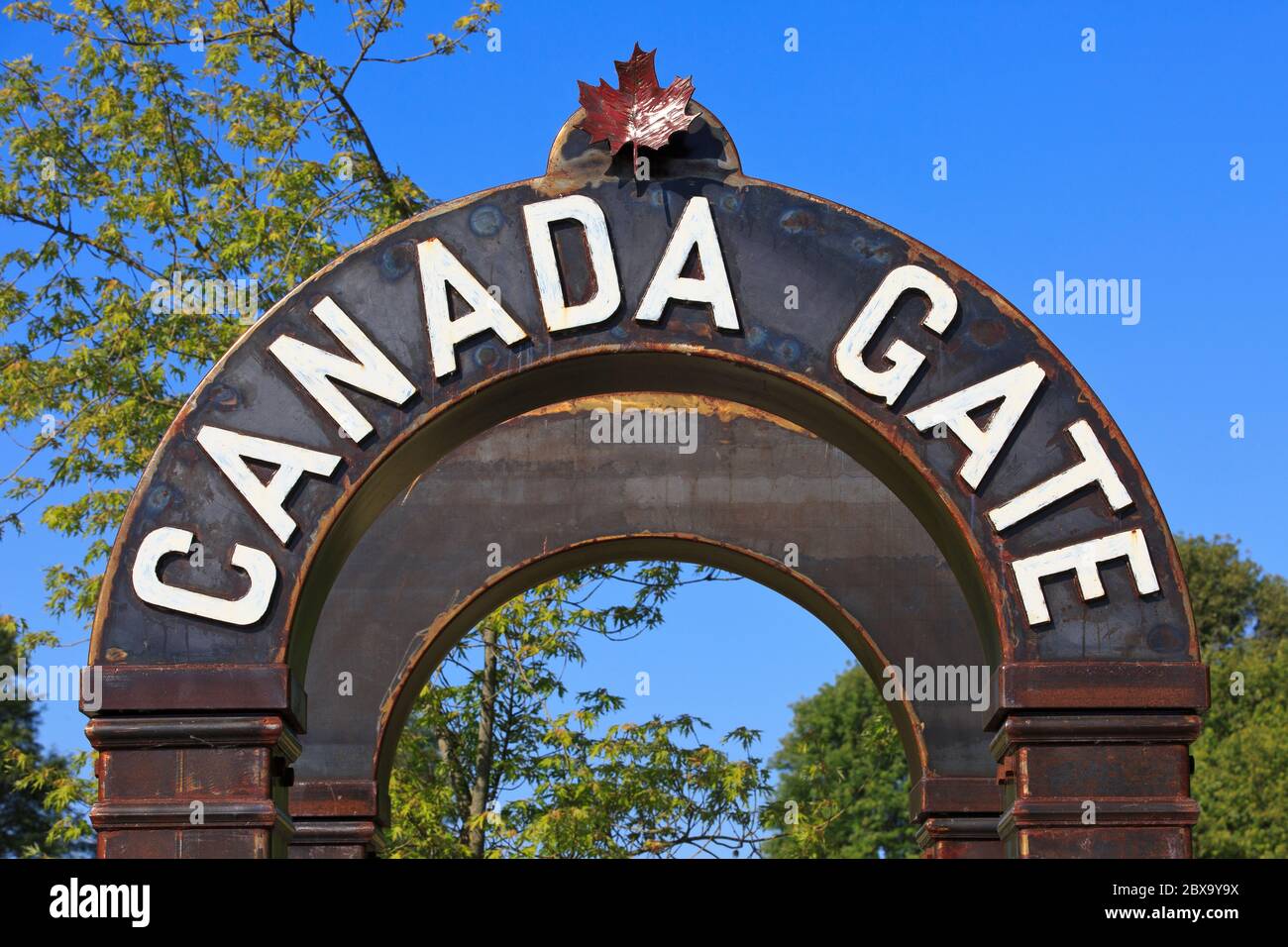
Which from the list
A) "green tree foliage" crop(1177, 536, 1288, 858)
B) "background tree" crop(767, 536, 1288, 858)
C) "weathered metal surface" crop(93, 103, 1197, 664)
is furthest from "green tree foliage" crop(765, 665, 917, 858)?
"weathered metal surface" crop(93, 103, 1197, 664)

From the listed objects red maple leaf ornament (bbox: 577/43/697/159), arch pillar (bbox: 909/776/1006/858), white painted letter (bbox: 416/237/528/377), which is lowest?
arch pillar (bbox: 909/776/1006/858)

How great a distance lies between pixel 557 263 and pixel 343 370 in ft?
3.67

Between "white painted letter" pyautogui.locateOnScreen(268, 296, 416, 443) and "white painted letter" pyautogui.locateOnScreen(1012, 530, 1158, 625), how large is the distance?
294 cm

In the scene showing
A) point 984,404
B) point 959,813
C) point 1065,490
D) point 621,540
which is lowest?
point 959,813

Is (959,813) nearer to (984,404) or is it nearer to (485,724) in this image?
(984,404)

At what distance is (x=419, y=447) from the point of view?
884 centimetres

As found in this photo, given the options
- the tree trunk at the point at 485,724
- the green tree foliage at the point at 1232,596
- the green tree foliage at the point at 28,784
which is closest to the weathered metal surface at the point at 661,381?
the green tree foliage at the point at 28,784

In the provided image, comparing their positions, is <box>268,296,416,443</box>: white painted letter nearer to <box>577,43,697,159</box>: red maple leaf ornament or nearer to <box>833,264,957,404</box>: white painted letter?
<box>577,43,697,159</box>: red maple leaf ornament

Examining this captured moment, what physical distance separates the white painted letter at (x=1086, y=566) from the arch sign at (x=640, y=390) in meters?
0.01

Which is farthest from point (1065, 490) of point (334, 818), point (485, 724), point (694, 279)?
point (485, 724)

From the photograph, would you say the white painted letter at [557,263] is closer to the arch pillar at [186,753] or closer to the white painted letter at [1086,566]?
the arch pillar at [186,753]

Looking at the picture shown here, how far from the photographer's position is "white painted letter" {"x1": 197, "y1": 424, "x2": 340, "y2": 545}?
8.49m

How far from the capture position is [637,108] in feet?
29.0

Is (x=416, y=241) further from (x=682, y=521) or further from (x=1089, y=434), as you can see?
(x=682, y=521)
